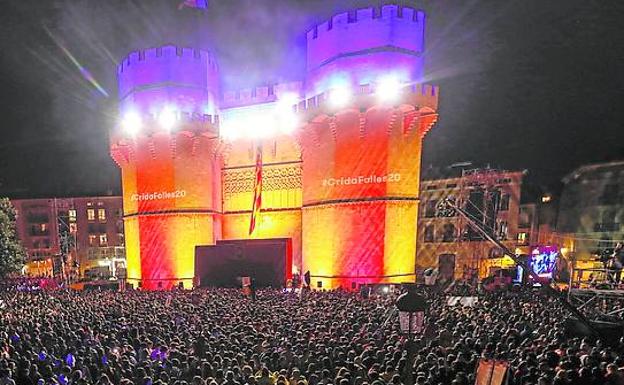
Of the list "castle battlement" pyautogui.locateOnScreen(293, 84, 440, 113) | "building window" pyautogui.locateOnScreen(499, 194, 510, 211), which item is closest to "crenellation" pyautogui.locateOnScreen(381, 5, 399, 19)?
"castle battlement" pyautogui.locateOnScreen(293, 84, 440, 113)

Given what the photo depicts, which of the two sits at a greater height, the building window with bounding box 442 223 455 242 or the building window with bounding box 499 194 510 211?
the building window with bounding box 499 194 510 211

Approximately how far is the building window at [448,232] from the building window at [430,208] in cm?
170

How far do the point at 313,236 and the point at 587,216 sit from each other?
77.6 ft

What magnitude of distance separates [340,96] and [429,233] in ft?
65.6

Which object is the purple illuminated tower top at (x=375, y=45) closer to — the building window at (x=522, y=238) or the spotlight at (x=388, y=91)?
the spotlight at (x=388, y=91)

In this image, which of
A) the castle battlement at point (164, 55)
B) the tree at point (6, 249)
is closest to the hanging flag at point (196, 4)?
the castle battlement at point (164, 55)

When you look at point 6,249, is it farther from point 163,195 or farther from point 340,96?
point 340,96

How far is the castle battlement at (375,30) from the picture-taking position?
2245cm

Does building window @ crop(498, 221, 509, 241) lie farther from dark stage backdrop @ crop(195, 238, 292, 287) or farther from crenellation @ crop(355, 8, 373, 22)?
crenellation @ crop(355, 8, 373, 22)

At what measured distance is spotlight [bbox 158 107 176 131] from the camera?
87.4 ft

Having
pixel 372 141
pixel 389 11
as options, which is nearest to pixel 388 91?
pixel 372 141

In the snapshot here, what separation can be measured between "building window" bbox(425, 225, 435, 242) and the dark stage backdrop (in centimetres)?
1779

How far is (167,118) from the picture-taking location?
26.9 m

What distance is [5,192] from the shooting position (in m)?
55.2
